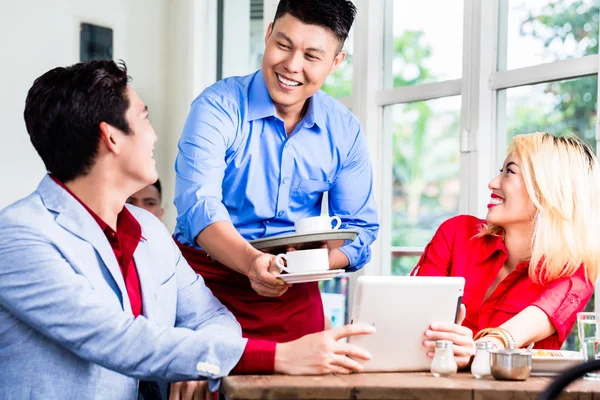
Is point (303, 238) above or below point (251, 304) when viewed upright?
above

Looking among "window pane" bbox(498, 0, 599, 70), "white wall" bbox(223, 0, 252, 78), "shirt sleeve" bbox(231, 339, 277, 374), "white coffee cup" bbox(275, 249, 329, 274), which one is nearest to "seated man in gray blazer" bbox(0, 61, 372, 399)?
"shirt sleeve" bbox(231, 339, 277, 374)

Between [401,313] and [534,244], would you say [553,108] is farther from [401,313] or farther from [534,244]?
[401,313]

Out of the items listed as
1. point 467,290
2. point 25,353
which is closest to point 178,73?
point 467,290

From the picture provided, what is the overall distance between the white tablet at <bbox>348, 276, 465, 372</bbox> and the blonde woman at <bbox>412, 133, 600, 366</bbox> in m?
0.61

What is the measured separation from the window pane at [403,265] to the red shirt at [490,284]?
1228 millimetres

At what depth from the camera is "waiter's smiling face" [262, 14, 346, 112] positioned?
265cm

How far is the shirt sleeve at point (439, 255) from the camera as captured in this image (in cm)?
272

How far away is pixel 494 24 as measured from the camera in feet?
11.3

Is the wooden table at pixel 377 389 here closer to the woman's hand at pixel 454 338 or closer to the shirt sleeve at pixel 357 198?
the woman's hand at pixel 454 338

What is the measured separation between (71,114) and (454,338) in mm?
975

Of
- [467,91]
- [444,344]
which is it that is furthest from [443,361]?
[467,91]

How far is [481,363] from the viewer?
1.83 m

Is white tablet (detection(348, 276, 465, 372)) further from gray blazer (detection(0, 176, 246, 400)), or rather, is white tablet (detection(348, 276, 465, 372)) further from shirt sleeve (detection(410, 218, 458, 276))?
shirt sleeve (detection(410, 218, 458, 276))

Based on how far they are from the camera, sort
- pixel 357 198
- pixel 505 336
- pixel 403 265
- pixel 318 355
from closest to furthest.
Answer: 1. pixel 318 355
2. pixel 505 336
3. pixel 357 198
4. pixel 403 265
